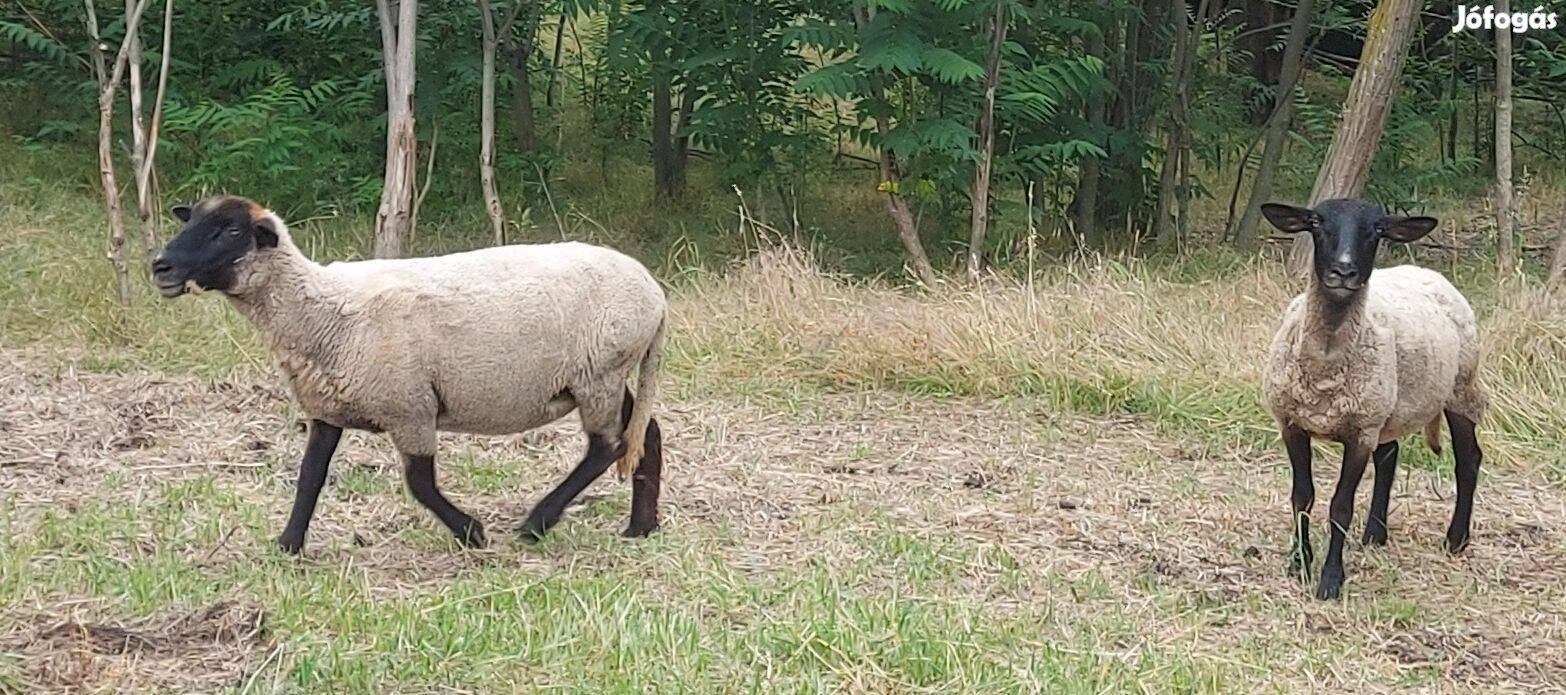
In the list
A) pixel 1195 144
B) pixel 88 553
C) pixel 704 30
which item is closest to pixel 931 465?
pixel 88 553

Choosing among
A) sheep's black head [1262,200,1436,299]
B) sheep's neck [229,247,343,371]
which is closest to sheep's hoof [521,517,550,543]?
sheep's neck [229,247,343,371]

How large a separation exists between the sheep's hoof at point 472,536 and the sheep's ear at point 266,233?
1.28 meters

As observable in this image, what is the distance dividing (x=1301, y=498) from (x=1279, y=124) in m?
8.30

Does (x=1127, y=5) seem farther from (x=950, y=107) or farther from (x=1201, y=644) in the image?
(x=1201, y=644)

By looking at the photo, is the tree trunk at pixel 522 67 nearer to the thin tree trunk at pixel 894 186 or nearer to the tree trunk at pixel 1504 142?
the thin tree trunk at pixel 894 186

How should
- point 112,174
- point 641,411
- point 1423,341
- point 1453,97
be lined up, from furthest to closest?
point 1453,97 < point 112,174 < point 641,411 < point 1423,341

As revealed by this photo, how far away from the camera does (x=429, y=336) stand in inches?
238

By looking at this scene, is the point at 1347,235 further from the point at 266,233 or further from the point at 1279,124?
the point at 1279,124

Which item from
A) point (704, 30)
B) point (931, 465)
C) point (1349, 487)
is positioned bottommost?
point (931, 465)

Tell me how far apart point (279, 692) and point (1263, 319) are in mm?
7125

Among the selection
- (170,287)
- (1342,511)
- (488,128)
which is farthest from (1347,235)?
(488,128)

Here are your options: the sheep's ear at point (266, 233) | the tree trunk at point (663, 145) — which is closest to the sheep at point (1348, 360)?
the sheep's ear at point (266, 233)

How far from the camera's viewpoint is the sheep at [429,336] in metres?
5.94

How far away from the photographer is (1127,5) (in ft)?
41.0
